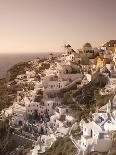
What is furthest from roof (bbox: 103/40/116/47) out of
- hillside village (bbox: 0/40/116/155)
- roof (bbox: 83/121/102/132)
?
roof (bbox: 83/121/102/132)

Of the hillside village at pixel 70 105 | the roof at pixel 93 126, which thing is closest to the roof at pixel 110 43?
the hillside village at pixel 70 105

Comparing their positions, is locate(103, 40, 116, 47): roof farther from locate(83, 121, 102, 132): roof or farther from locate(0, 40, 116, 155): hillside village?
locate(83, 121, 102, 132): roof

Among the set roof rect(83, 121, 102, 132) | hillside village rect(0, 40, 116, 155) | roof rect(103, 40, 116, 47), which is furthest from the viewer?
roof rect(103, 40, 116, 47)

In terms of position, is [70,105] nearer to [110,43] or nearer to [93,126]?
[93,126]

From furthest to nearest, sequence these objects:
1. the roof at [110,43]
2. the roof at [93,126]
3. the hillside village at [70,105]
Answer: the roof at [110,43] < the hillside village at [70,105] < the roof at [93,126]

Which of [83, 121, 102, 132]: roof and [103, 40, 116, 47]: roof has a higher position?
[103, 40, 116, 47]: roof

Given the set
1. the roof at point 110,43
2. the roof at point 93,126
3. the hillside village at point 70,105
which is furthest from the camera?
the roof at point 110,43

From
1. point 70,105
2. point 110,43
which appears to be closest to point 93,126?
point 70,105

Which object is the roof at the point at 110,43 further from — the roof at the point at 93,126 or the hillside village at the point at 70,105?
the roof at the point at 93,126
